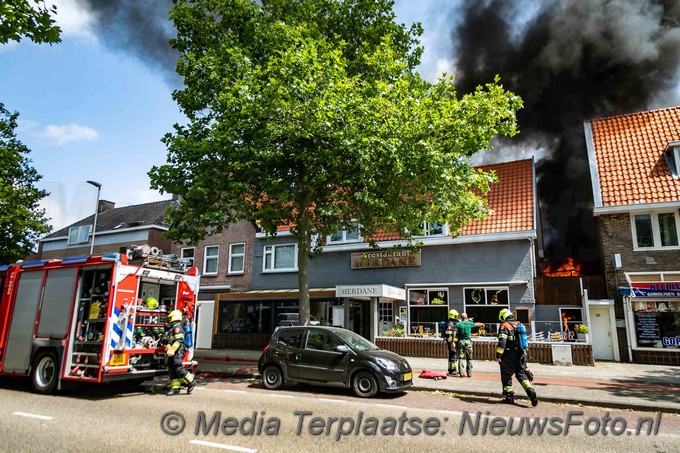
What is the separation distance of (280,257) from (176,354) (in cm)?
1456

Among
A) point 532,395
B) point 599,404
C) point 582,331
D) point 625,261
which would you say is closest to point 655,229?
point 625,261

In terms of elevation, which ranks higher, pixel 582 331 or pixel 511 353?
pixel 582 331

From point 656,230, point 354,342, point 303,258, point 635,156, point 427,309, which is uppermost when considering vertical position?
point 635,156

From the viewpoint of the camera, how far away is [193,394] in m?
10.9

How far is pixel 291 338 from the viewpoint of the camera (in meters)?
12.1

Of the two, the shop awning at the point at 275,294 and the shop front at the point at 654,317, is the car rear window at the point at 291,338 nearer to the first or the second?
the shop awning at the point at 275,294

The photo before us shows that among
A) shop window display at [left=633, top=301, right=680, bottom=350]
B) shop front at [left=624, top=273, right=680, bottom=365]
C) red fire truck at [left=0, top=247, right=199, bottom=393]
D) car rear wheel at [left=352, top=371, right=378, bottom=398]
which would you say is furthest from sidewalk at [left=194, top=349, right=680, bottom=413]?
red fire truck at [left=0, top=247, right=199, bottom=393]

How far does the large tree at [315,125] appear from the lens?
12.9 meters

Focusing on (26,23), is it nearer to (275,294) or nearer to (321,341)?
(321,341)

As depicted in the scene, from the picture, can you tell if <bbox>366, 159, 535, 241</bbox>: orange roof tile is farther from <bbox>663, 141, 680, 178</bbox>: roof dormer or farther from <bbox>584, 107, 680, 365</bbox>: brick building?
<bbox>663, 141, 680, 178</bbox>: roof dormer

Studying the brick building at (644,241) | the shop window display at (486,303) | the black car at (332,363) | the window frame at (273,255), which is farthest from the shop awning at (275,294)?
the brick building at (644,241)

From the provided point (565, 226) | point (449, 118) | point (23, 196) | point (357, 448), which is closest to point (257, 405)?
point (357, 448)

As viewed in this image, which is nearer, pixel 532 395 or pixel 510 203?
pixel 532 395

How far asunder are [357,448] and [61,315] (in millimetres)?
8341
